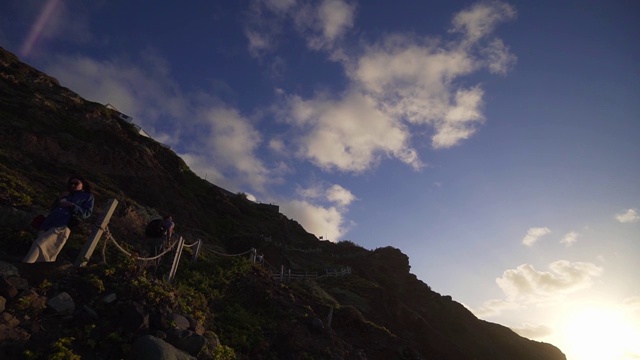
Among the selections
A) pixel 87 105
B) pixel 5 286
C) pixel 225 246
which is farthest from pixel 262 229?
pixel 5 286

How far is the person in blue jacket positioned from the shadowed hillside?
0.33 metres

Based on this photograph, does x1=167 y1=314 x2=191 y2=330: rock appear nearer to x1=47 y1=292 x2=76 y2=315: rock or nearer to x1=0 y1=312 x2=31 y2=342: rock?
x1=47 y1=292 x2=76 y2=315: rock

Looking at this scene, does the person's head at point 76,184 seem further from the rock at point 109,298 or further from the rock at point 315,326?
the rock at point 315,326

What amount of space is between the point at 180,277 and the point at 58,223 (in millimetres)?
5449

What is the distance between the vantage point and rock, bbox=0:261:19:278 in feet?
23.4

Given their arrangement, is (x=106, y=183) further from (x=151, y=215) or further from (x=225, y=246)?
(x=225, y=246)

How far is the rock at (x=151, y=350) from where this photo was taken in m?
7.07

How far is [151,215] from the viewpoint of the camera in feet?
80.7

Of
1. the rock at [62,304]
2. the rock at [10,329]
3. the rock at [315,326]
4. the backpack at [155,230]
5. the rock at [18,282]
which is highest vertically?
the backpack at [155,230]

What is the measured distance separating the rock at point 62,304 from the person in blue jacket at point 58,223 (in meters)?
1.23

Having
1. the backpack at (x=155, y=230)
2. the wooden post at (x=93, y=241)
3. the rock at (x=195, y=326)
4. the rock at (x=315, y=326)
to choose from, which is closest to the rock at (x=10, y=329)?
the wooden post at (x=93, y=241)

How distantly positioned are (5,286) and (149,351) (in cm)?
282

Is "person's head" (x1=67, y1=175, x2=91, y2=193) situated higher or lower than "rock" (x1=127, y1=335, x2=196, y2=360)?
higher

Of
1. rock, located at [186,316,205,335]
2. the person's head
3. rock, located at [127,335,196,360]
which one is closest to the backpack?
the person's head
